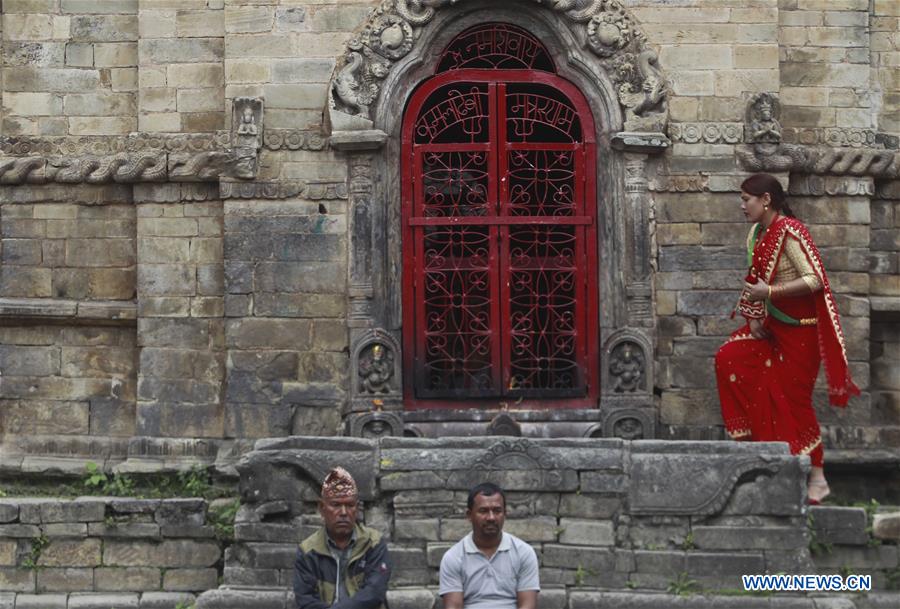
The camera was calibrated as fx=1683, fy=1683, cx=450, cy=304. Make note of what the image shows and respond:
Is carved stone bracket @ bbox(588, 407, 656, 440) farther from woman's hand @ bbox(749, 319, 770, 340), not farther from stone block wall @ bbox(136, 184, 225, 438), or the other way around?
stone block wall @ bbox(136, 184, 225, 438)

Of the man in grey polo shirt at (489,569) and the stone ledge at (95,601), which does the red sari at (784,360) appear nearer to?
the man in grey polo shirt at (489,569)

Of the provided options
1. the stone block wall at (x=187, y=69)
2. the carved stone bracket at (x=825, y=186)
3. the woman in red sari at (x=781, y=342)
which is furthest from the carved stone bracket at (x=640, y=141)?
the stone block wall at (x=187, y=69)

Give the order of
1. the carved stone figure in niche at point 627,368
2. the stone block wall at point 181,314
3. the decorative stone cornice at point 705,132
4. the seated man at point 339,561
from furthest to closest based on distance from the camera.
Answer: the stone block wall at point 181,314
the decorative stone cornice at point 705,132
the carved stone figure in niche at point 627,368
the seated man at point 339,561

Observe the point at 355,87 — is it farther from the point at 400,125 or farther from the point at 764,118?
the point at 764,118

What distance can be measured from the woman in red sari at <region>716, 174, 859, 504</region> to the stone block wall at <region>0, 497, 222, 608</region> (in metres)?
3.64

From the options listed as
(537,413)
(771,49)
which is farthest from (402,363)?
(771,49)

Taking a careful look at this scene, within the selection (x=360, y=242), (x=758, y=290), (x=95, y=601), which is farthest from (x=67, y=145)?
(x=758, y=290)

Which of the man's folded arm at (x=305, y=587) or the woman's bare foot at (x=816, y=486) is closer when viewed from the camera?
the man's folded arm at (x=305, y=587)

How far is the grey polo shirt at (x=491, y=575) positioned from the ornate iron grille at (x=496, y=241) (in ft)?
11.1

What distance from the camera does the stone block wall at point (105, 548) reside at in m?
10.9

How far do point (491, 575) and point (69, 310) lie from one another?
502 centimetres

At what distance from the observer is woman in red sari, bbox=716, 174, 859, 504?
431 inches

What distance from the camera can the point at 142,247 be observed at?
12281 mm

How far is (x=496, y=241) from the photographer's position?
1197 cm
